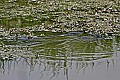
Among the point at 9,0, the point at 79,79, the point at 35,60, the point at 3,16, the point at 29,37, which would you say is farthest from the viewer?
the point at 9,0

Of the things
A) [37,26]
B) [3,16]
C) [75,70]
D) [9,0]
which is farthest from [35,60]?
[9,0]

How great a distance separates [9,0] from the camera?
7922 millimetres

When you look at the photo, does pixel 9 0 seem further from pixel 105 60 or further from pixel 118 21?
pixel 105 60

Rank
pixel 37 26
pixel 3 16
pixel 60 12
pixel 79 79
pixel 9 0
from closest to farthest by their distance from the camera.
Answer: pixel 79 79, pixel 37 26, pixel 3 16, pixel 60 12, pixel 9 0

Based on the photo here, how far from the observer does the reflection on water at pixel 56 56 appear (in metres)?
4.41

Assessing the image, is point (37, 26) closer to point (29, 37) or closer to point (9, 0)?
point (29, 37)

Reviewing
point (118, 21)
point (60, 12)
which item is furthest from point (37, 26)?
point (118, 21)

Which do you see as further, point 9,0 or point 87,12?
point 9,0

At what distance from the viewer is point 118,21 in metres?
6.70

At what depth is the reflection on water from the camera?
4.41m

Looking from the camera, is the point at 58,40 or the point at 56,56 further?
the point at 58,40

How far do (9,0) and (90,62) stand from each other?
370 cm

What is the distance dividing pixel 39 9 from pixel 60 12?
1.46 feet

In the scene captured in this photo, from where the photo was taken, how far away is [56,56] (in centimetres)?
483
